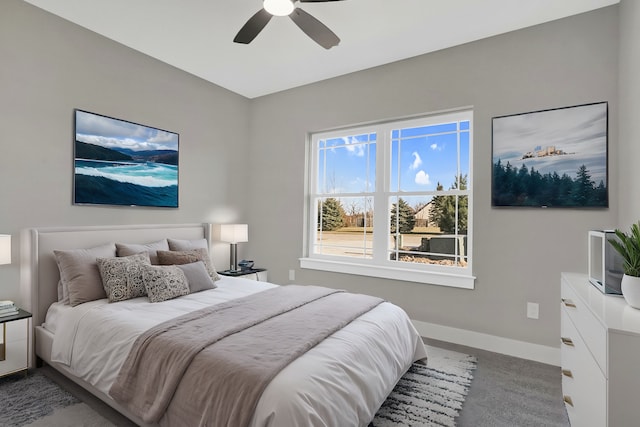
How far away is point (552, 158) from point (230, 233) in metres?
3.39

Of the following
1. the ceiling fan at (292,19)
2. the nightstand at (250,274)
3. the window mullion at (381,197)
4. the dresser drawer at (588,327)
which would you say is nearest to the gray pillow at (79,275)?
the nightstand at (250,274)

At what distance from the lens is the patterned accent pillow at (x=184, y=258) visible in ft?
9.74

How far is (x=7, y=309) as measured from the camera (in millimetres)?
2357

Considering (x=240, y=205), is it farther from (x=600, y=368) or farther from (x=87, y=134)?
(x=600, y=368)

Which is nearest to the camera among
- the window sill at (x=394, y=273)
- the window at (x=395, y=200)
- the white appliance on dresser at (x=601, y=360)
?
the white appliance on dresser at (x=601, y=360)

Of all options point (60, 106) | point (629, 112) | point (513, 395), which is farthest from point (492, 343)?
point (60, 106)

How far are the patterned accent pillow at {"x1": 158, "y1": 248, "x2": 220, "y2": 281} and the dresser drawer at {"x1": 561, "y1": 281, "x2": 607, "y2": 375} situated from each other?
281 centimetres

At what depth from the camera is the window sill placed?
3146 mm

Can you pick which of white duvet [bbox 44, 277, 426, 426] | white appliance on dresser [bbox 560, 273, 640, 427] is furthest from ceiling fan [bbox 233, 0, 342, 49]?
white appliance on dresser [bbox 560, 273, 640, 427]

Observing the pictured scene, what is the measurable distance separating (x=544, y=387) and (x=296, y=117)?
12.1 feet

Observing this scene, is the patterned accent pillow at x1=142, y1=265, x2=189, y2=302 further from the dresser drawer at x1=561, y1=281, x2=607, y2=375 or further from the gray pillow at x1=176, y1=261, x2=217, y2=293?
the dresser drawer at x1=561, y1=281, x2=607, y2=375

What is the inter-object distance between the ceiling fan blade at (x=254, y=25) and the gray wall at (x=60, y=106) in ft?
4.87

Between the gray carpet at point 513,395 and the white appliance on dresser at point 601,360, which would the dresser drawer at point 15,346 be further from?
the white appliance on dresser at point 601,360

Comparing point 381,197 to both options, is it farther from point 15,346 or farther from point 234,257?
point 15,346
